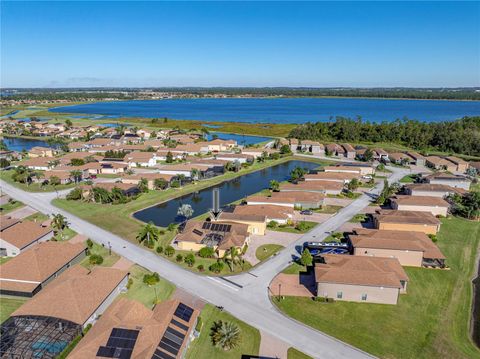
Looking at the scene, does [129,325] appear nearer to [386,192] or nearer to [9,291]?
[9,291]

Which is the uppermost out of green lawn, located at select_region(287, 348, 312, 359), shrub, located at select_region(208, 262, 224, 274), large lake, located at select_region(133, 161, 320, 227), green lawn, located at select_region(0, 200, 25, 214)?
shrub, located at select_region(208, 262, 224, 274)

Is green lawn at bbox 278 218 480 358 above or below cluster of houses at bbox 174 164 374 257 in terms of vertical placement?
below

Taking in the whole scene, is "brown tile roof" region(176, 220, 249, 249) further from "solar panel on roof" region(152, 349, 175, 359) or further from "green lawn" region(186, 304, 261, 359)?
"solar panel on roof" region(152, 349, 175, 359)

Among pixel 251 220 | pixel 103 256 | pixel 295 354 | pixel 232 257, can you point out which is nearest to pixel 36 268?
pixel 103 256

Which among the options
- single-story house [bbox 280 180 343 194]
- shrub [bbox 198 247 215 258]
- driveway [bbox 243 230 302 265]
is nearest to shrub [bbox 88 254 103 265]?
shrub [bbox 198 247 215 258]

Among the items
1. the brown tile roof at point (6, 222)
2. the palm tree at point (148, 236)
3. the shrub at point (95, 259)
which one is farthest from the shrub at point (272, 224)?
the brown tile roof at point (6, 222)
